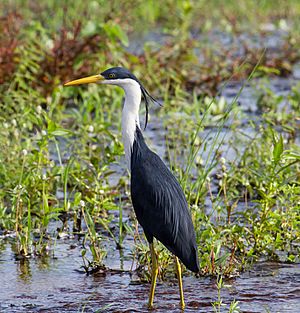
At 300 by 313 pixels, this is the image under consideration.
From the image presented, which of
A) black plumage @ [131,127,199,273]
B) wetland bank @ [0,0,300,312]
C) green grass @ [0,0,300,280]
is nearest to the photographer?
black plumage @ [131,127,199,273]

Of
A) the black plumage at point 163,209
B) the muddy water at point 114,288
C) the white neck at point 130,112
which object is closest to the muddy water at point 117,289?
the muddy water at point 114,288

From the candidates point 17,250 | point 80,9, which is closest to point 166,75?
point 80,9

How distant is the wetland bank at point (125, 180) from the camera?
4820 millimetres

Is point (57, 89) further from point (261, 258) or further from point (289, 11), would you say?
point (289, 11)

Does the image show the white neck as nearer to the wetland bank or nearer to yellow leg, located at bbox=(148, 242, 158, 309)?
the wetland bank

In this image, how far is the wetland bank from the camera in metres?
4.82

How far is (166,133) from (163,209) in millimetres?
2480

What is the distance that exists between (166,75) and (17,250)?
3.62 m

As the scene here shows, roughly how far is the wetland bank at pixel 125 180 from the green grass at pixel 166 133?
2 centimetres

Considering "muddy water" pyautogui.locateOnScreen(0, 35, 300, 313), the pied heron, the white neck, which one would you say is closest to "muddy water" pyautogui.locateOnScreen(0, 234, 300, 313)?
"muddy water" pyautogui.locateOnScreen(0, 35, 300, 313)

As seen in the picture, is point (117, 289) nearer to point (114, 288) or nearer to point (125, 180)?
point (114, 288)

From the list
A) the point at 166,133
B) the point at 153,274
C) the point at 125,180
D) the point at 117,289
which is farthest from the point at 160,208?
the point at 166,133

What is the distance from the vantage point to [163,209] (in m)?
4.56

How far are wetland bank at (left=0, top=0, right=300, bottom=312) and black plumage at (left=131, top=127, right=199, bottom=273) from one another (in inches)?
11.1
